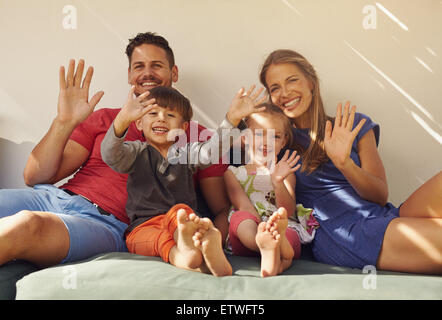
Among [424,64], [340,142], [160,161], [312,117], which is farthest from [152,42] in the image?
[424,64]

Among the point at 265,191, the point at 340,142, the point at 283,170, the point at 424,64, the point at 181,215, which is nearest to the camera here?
the point at 181,215

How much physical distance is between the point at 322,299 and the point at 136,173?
819mm

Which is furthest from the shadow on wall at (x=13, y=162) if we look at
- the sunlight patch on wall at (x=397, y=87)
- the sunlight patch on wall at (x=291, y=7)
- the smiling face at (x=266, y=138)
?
the sunlight patch on wall at (x=397, y=87)

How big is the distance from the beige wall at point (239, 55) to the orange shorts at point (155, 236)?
0.95 metres

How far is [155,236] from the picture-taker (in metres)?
1.18

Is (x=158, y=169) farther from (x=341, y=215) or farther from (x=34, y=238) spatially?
(x=341, y=215)

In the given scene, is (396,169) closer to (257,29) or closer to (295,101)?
(295,101)

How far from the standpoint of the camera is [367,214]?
1304 millimetres

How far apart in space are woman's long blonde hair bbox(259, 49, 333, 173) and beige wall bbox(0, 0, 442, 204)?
372mm

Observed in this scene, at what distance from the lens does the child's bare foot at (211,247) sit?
3.26 ft

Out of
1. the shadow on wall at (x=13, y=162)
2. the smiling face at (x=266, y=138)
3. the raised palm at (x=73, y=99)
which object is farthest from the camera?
the shadow on wall at (x=13, y=162)

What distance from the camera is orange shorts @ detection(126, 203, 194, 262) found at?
1138mm

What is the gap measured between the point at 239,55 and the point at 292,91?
1.88 feet

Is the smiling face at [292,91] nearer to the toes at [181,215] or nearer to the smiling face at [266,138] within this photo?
the smiling face at [266,138]
